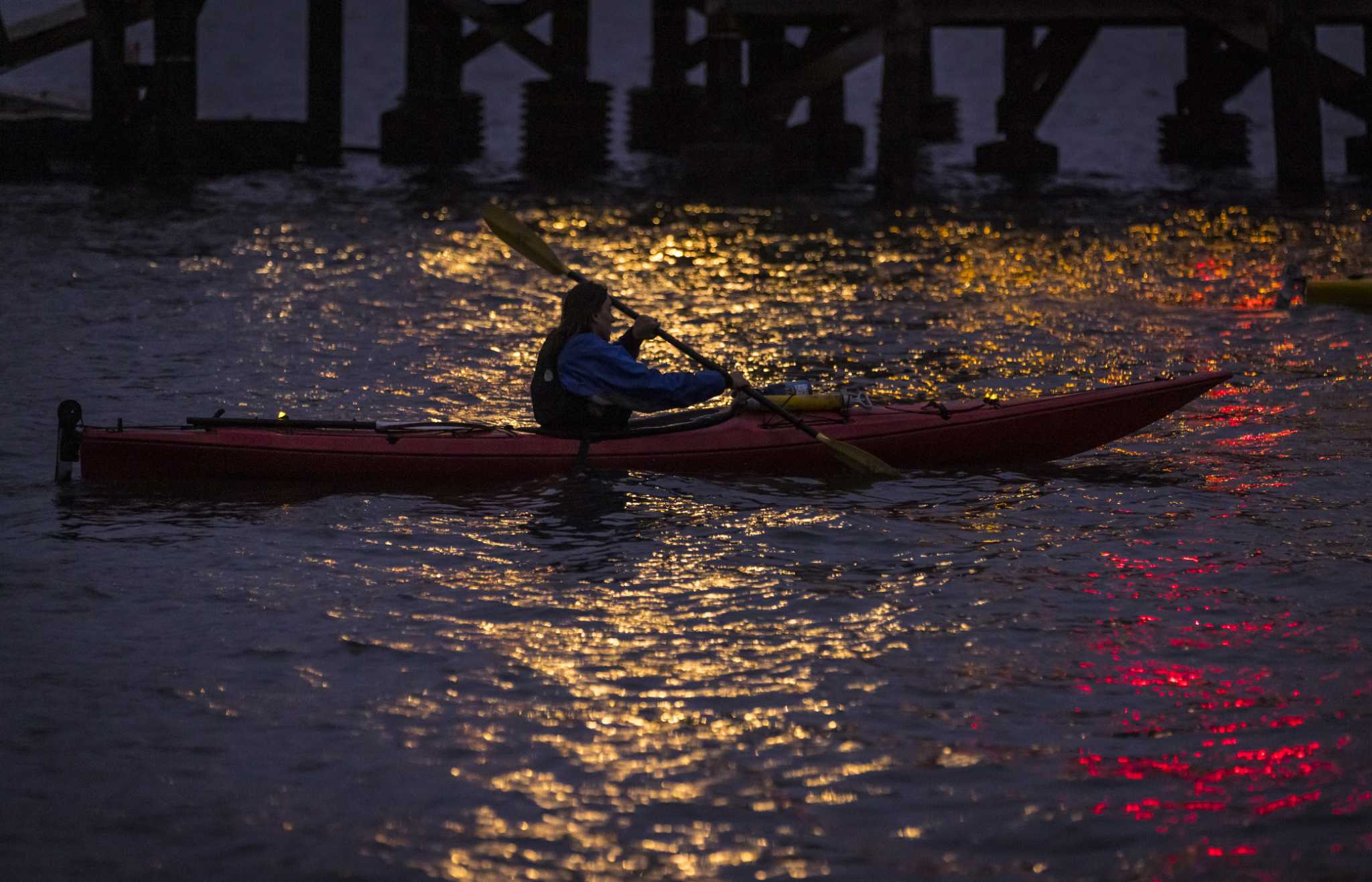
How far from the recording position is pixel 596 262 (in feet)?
52.3

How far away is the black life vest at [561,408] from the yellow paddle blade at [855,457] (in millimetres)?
880

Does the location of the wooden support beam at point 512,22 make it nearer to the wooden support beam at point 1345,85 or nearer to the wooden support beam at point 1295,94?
the wooden support beam at point 1295,94

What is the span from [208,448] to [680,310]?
636 centimetres

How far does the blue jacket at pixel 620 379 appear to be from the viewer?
24.4 feet

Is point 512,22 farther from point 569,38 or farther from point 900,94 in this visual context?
point 900,94

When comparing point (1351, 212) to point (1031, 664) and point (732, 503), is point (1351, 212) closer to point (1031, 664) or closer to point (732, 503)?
point (732, 503)

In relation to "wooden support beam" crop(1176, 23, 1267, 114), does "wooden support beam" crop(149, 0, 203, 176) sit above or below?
below

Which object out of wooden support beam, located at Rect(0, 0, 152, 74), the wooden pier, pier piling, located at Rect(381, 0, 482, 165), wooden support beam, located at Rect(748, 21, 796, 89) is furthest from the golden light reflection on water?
pier piling, located at Rect(381, 0, 482, 165)

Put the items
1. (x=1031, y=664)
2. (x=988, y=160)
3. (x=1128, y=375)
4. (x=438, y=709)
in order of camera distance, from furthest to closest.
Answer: (x=988, y=160)
(x=1128, y=375)
(x=1031, y=664)
(x=438, y=709)

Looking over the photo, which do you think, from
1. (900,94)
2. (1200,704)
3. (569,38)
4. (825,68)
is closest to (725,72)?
(825,68)

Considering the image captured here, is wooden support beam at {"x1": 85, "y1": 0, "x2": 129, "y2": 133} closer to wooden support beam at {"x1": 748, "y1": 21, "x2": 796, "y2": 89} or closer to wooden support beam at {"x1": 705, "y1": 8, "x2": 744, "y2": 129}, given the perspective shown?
wooden support beam at {"x1": 705, "y1": 8, "x2": 744, "y2": 129}

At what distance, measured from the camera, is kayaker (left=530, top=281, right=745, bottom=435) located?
745cm

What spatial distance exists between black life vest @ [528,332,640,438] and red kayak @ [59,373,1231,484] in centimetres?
9

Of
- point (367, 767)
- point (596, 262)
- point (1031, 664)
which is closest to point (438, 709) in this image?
point (367, 767)
